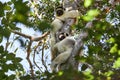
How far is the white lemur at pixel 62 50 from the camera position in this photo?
15.4 ft

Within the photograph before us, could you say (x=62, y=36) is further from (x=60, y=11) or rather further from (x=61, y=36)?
(x=60, y=11)

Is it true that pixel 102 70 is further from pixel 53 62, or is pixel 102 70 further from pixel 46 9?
pixel 46 9

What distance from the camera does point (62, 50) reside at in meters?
5.31

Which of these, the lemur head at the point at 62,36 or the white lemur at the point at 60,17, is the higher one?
the white lemur at the point at 60,17

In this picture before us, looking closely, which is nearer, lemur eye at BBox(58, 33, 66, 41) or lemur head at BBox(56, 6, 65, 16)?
lemur eye at BBox(58, 33, 66, 41)

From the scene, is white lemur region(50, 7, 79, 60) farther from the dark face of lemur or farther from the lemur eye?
the lemur eye

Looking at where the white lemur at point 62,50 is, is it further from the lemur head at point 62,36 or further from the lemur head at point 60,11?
the lemur head at point 60,11

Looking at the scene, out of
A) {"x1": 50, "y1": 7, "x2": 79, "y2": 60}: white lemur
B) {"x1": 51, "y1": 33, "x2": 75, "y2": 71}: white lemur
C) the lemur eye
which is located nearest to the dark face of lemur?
{"x1": 50, "y1": 7, "x2": 79, "y2": 60}: white lemur

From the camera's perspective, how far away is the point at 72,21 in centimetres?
482

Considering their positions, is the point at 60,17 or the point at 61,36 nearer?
the point at 61,36

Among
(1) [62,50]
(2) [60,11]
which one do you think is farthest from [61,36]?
(2) [60,11]

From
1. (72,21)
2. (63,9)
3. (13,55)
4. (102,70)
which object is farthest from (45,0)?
(102,70)

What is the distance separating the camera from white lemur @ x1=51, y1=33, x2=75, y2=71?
470 centimetres

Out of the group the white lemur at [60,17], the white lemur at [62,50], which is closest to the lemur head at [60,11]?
the white lemur at [60,17]
